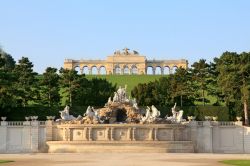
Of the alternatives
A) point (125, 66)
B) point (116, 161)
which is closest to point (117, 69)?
point (125, 66)

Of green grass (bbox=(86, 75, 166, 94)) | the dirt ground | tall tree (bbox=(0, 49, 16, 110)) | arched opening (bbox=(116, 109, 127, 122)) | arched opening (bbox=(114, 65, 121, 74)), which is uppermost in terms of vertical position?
arched opening (bbox=(114, 65, 121, 74))

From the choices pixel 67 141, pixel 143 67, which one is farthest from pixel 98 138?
pixel 143 67

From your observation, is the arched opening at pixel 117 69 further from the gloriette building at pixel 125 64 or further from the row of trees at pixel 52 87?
the row of trees at pixel 52 87

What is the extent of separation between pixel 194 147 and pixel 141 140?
269 inches

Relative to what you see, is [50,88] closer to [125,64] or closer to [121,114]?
[121,114]

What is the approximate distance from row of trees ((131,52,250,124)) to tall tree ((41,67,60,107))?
40.6 ft

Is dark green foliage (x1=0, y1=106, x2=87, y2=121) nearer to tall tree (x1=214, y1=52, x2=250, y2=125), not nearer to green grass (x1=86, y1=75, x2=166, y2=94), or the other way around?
tall tree (x1=214, y1=52, x2=250, y2=125)

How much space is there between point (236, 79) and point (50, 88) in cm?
2614

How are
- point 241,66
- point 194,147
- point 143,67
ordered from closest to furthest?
1. point 194,147
2. point 241,66
3. point 143,67

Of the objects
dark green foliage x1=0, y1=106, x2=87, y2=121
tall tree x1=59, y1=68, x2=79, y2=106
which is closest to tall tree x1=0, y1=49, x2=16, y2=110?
dark green foliage x1=0, y1=106, x2=87, y2=121

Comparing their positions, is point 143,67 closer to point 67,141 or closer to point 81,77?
point 81,77

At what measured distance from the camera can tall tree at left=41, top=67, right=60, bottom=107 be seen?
252 feet

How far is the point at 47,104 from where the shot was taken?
255 ft

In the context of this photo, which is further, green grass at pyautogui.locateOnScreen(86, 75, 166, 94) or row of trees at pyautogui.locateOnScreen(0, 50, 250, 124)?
green grass at pyautogui.locateOnScreen(86, 75, 166, 94)
